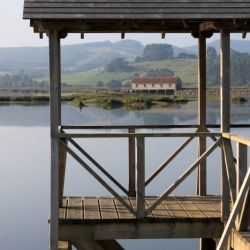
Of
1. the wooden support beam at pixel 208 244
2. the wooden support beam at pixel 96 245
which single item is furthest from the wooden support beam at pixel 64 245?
the wooden support beam at pixel 208 244

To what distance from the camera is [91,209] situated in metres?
9.29

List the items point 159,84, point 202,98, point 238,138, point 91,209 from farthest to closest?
point 159,84, point 202,98, point 91,209, point 238,138

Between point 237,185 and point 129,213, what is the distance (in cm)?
167

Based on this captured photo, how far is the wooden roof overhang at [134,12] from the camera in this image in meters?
8.17

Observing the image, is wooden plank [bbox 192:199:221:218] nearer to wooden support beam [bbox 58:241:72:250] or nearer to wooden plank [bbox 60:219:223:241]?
wooden plank [bbox 60:219:223:241]

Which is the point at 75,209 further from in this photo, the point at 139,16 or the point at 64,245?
the point at 139,16

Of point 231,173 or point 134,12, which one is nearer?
point 134,12

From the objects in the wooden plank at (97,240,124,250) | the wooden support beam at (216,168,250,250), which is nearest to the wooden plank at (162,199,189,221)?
the wooden plank at (97,240,124,250)

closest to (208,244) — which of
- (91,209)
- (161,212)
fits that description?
(161,212)

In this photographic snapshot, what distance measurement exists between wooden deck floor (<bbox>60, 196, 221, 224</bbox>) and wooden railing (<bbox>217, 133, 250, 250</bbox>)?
536 mm

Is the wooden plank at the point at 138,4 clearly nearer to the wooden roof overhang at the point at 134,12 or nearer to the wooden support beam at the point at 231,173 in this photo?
the wooden roof overhang at the point at 134,12

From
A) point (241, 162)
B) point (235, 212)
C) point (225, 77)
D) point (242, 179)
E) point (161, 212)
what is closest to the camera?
point (235, 212)

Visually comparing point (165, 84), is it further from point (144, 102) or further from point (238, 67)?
point (144, 102)

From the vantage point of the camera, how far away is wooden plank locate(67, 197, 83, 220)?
874cm
